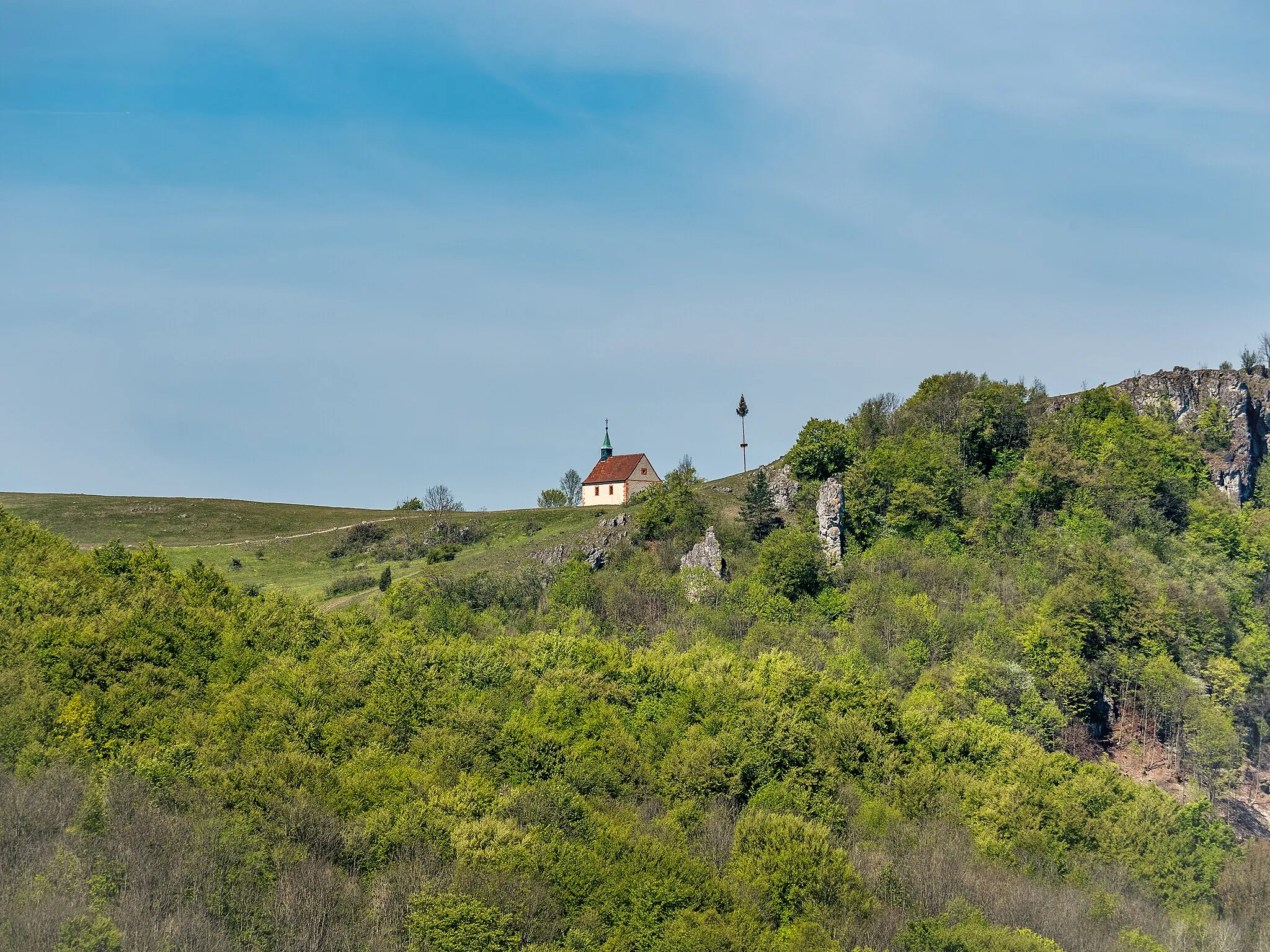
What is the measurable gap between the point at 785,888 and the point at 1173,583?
56.1m

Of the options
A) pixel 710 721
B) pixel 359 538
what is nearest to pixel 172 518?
pixel 359 538

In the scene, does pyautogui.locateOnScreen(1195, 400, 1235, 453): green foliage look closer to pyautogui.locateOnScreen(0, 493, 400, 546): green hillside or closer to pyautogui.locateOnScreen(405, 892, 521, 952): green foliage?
pyautogui.locateOnScreen(0, 493, 400, 546): green hillside

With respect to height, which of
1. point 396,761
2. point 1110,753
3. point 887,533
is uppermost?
point 887,533

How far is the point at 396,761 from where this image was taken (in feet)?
182

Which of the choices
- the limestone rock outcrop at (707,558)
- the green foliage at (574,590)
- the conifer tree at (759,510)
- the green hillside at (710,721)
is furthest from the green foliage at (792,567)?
the green foliage at (574,590)

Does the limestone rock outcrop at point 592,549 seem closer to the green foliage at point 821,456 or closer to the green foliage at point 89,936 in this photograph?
the green foliage at point 821,456

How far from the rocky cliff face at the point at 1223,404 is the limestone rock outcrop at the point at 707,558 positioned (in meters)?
38.1

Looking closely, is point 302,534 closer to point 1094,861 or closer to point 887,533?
point 887,533

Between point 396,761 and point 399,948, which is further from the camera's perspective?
point 396,761

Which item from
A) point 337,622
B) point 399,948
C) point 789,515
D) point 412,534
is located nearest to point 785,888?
point 399,948

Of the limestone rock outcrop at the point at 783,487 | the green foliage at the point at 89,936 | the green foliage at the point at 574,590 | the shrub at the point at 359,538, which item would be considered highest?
the limestone rock outcrop at the point at 783,487

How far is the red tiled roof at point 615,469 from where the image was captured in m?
144

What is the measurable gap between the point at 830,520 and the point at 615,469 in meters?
46.0

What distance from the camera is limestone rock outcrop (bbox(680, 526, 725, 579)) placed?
99.8 metres
